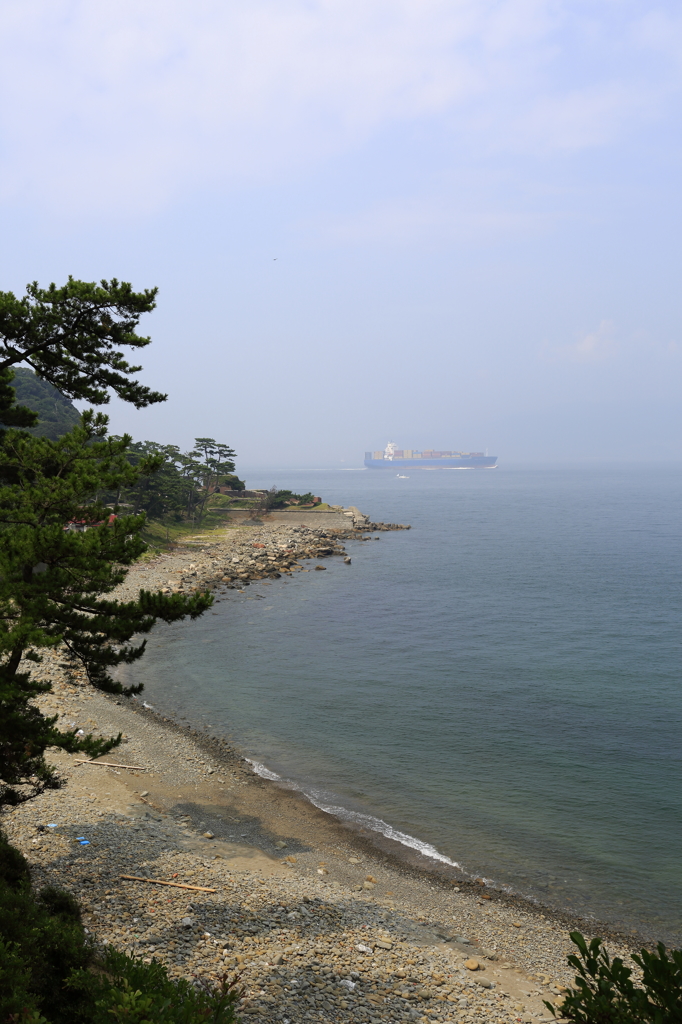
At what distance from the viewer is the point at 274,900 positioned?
39.3 feet

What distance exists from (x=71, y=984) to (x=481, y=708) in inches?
800

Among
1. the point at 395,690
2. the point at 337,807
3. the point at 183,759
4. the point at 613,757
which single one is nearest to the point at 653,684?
the point at 613,757

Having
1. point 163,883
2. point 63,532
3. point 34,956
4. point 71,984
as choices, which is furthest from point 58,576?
point 163,883

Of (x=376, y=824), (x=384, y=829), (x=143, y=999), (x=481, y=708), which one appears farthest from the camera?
(x=481, y=708)

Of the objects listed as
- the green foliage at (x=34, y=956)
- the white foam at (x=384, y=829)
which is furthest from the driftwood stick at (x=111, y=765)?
the green foliage at (x=34, y=956)

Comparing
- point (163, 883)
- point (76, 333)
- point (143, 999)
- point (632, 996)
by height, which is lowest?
point (163, 883)

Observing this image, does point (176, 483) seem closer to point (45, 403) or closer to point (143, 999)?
point (45, 403)

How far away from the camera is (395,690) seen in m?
26.7

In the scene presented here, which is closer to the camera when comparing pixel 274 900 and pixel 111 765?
pixel 274 900

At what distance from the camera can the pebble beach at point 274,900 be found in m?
9.67

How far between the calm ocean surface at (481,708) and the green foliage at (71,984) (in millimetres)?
9826

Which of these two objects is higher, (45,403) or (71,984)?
(45,403)

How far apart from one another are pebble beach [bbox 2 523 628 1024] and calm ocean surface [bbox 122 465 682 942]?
1675mm

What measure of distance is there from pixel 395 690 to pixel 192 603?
18394mm
